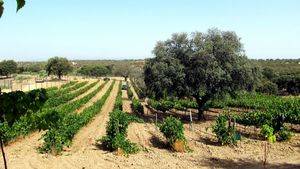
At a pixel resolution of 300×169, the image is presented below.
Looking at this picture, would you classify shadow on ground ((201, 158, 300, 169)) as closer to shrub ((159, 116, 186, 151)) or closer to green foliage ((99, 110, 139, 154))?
shrub ((159, 116, 186, 151))

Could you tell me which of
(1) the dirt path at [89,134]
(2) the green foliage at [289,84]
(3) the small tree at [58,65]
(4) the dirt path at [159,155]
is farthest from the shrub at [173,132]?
(3) the small tree at [58,65]

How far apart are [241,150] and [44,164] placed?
1115cm

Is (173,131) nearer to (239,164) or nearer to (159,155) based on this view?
(159,155)

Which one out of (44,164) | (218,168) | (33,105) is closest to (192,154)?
(218,168)

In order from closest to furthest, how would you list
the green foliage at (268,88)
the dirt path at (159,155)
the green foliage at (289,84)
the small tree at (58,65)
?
the dirt path at (159,155) → the green foliage at (268,88) → the green foliage at (289,84) → the small tree at (58,65)

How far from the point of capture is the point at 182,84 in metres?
35.7

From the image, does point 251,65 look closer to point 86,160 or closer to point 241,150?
point 241,150

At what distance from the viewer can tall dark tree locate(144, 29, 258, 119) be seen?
115ft

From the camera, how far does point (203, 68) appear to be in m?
35.0

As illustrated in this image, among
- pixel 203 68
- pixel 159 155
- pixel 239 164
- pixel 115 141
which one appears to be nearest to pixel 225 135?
pixel 239 164

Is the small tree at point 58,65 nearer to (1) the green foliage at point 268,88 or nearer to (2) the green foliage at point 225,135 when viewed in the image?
(1) the green foliage at point 268,88

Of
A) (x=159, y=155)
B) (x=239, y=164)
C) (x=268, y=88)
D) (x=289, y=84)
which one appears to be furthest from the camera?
(x=289, y=84)

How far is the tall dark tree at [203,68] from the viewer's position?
115ft

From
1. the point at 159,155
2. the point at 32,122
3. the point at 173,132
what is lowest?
the point at 159,155
